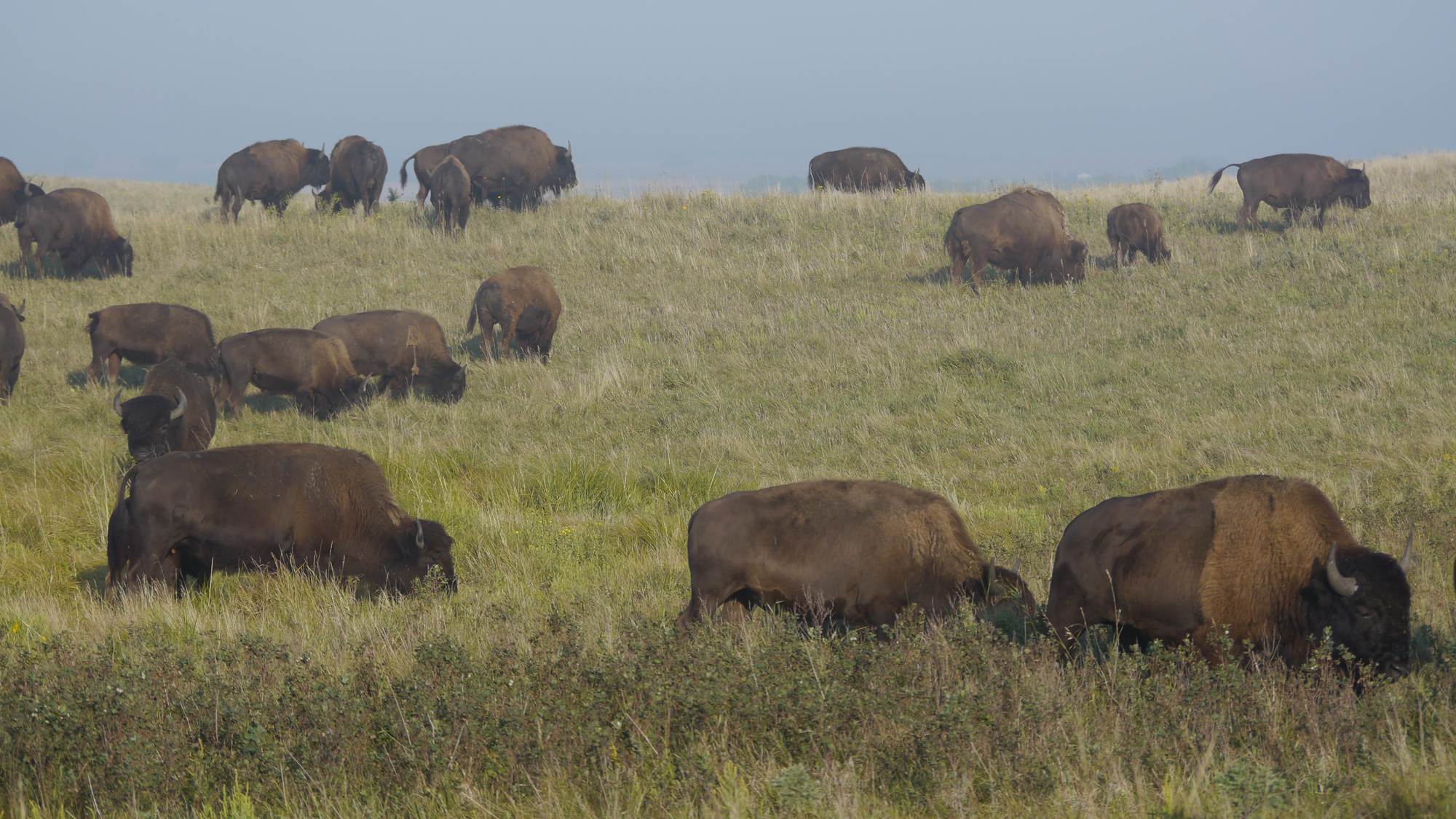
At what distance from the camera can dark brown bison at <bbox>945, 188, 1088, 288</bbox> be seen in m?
17.3

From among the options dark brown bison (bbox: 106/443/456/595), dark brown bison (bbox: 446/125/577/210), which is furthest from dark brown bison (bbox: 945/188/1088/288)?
dark brown bison (bbox: 106/443/456/595)

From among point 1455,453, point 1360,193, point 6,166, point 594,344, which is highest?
point 6,166

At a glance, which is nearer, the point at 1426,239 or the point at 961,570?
the point at 961,570

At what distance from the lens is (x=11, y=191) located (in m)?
19.4

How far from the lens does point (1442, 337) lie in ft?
41.8

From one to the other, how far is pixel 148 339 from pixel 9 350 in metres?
1.49

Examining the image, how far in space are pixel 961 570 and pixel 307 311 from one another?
13460 millimetres

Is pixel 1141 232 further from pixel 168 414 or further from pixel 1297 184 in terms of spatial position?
pixel 168 414

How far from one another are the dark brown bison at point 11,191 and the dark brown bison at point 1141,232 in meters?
19.7

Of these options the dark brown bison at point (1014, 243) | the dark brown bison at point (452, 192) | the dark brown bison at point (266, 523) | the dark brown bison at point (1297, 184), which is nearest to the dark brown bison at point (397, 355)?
the dark brown bison at point (266, 523)

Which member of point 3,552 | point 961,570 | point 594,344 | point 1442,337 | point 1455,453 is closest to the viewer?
point 961,570

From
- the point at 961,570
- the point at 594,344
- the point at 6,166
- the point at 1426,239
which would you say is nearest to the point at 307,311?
the point at 594,344

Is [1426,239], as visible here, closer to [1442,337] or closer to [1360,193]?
[1360,193]

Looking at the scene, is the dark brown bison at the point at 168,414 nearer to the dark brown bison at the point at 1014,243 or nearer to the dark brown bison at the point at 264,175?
the dark brown bison at the point at 1014,243
